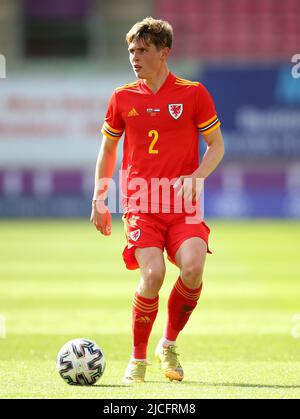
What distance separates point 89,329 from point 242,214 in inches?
626

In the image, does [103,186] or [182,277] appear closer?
[182,277]

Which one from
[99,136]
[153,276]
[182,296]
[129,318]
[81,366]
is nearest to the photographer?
[81,366]

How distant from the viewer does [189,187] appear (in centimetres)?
654

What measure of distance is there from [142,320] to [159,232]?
1.86 ft

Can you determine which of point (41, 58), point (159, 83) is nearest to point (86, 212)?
point (41, 58)

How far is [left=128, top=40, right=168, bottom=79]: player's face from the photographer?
21.9 ft

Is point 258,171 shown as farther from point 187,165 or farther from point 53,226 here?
point 187,165

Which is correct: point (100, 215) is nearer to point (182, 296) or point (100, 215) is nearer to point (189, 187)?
point (189, 187)

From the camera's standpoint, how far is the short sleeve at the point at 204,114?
679 centimetres

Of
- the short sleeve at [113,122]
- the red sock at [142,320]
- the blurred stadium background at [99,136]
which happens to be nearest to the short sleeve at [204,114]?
the short sleeve at [113,122]

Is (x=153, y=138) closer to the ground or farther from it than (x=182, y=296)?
farther from it

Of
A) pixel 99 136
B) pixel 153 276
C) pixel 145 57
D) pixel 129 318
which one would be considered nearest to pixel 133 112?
pixel 145 57

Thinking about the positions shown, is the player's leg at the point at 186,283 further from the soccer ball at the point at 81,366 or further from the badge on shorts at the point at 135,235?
the soccer ball at the point at 81,366

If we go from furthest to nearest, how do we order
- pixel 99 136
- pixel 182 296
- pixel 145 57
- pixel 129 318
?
pixel 99 136 → pixel 129 318 → pixel 182 296 → pixel 145 57
